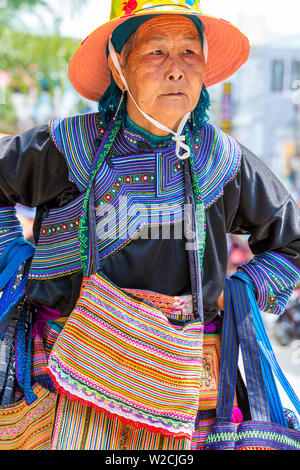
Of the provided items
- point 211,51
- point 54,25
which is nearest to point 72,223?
point 211,51

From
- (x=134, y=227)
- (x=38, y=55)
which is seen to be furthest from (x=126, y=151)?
(x=38, y=55)

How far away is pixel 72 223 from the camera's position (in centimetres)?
187

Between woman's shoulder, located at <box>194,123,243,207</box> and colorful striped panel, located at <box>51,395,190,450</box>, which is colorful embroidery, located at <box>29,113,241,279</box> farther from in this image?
colorful striped panel, located at <box>51,395,190,450</box>

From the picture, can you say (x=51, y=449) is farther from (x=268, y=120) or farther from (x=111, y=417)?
(x=268, y=120)

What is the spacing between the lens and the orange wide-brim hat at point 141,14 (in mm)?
1757

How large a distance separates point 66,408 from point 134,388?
0.23m

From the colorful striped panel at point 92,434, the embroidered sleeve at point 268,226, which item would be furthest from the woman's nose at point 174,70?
the colorful striped panel at point 92,434

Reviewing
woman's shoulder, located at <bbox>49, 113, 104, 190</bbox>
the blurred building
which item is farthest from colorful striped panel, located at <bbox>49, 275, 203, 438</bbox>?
the blurred building

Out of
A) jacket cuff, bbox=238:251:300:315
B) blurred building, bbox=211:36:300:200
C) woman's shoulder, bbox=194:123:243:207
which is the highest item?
woman's shoulder, bbox=194:123:243:207

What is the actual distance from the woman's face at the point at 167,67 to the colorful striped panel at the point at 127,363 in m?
0.59

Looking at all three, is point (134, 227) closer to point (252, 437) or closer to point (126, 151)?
point (126, 151)

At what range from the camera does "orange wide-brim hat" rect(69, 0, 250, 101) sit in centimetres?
176

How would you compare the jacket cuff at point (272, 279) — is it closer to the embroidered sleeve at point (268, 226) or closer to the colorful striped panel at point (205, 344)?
the embroidered sleeve at point (268, 226)

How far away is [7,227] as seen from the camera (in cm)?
200
